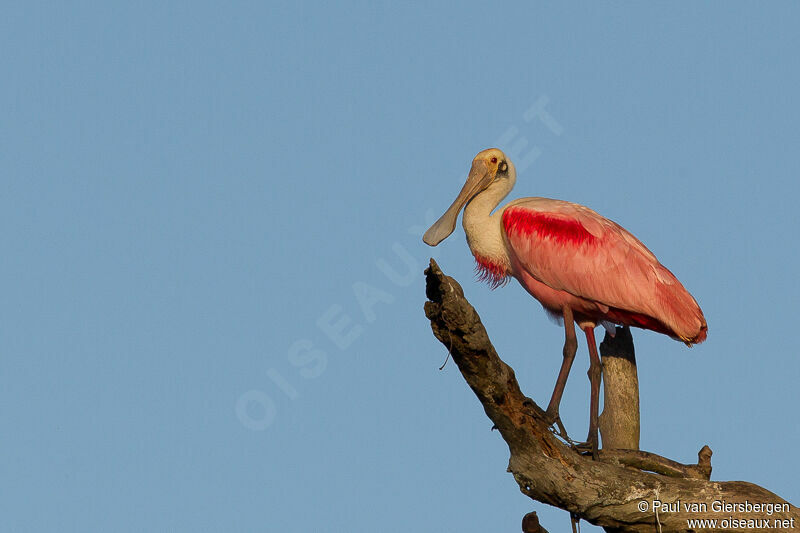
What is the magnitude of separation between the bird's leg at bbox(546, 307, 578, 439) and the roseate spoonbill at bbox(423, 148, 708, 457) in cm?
1

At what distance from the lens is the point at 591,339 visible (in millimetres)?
15391

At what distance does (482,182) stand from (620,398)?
3921 mm

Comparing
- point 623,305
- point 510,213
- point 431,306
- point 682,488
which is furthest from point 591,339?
point 431,306

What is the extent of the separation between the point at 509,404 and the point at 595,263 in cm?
386

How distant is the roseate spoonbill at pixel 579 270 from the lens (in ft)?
49.0

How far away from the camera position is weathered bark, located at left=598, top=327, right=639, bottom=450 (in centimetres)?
1439

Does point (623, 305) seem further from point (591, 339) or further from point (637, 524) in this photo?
point (637, 524)

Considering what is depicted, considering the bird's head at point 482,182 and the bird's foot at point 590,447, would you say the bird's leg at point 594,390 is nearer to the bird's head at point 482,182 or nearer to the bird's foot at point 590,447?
the bird's foot at point 590,447

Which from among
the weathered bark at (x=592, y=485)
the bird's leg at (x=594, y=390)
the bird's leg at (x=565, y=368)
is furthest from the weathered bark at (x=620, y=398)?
the weathered bark at (x=592, y=485)

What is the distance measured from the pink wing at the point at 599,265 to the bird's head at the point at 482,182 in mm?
939

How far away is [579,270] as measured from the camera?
15.3 metres
